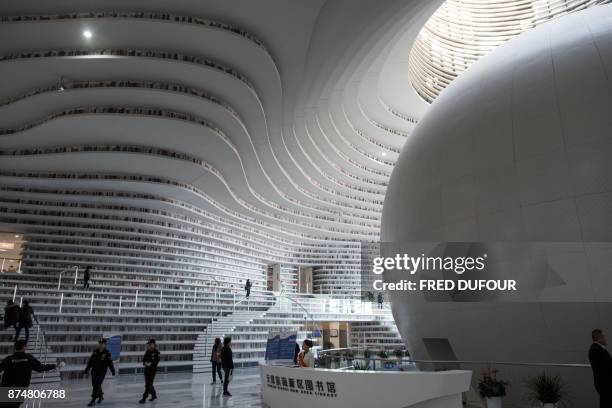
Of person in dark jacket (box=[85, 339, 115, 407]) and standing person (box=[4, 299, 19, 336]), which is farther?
standing person (box=[4, 299, 19, 336])

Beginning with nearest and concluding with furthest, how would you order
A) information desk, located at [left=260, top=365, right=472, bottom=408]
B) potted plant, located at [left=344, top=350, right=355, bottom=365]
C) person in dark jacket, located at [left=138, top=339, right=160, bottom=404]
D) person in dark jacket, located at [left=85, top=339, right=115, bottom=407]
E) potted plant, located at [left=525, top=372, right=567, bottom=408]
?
potted plant, located at [left=525, top=372, right=567, bottom=408], information desk, located at [left=260, top=365, right=472, bottom=408], potted plant, located at [left=344, top=350, right=355, bottom=365], person in dark jacket, located at [left=85, top=339, right=115, bottom=407], person in dark jacket, located at [left=138, top=339, right=160, bottom=404]

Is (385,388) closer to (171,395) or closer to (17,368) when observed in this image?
(17,368)

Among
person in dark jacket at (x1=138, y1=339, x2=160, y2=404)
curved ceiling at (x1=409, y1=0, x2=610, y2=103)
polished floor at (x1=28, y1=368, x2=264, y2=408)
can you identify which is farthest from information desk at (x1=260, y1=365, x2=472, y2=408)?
curved ceiling at (x1=409, y1=0, x2=610, y2=103)

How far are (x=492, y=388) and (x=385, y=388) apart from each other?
1.46m

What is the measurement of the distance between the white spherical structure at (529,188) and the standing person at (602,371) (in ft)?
1.39

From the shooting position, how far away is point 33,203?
23.3 m

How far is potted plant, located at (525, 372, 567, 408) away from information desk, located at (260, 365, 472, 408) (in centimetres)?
82

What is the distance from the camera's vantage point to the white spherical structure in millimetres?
6254

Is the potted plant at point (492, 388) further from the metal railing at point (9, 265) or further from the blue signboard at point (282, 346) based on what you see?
the metal railing at point (9, 265)

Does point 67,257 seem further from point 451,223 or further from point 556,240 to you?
point 556,240

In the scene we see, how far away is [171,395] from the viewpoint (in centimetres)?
1066

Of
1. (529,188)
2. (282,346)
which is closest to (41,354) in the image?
(282,346)

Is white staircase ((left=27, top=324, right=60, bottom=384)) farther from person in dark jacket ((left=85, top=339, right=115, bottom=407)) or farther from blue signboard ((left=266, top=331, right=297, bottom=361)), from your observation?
blue signboard ((left=266, top=331, right=297, bottom=361))

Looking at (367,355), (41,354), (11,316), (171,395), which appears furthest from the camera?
(41,354)
